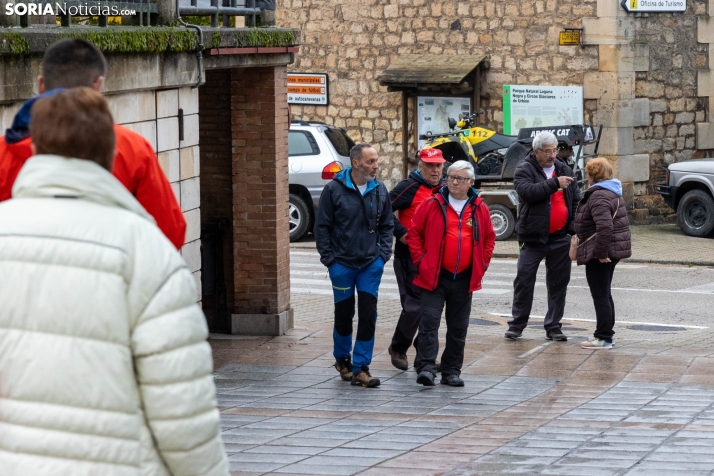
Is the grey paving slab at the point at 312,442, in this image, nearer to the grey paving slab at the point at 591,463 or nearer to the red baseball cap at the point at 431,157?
the grey paving slab at the point at 591,463

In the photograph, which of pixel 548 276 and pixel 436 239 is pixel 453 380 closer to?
pixel 436 239

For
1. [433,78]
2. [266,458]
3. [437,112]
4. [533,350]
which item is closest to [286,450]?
[266,458]

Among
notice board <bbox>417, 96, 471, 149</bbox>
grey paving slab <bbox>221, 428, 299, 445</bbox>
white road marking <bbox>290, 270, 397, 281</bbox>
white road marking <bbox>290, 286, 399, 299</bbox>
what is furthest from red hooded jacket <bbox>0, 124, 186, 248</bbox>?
notice board <bbox>417, 96, 471, 149</bbox>

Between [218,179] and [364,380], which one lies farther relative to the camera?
[218,179]

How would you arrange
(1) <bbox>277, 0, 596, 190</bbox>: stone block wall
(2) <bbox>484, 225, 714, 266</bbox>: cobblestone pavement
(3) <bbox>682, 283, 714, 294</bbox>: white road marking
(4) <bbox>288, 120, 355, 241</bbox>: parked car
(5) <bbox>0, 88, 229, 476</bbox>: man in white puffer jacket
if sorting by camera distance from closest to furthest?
(5) <bbox>0, 88, 229, 476</bbox>: man in white puffer jacket → (3) <bbox>682, 283, 714, 294</bbox>: white road marking → (2) <bbox>484, 225, 714, 266</bbox>: cobblestone pavement → (4) <bbox>288, 120, 355, 241</bbox>: parked car → (1) <bbox>277, 0, 596, 190</bbox>: stone block wall

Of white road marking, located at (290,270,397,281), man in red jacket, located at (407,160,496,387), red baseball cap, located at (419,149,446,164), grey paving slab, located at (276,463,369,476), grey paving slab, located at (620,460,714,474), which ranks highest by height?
red baseball cap, located at (419,149,446,164)

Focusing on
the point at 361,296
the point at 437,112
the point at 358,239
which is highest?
the point at 437,112

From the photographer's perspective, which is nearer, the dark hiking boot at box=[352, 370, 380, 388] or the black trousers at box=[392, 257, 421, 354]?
the dark hiking boot at box=[352, 370, 380, 388]

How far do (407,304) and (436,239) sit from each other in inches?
36.4

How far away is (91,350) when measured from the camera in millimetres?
2725

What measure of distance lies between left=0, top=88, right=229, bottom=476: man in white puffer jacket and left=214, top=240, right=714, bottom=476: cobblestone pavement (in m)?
3.04

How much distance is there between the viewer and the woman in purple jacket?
10.3 meters

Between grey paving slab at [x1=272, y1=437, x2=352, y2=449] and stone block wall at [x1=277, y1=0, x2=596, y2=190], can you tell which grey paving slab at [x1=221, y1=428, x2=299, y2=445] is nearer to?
grey paving slab at [x1=272, y1=437, x2=352, y2=449]

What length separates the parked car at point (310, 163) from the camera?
1916cm
